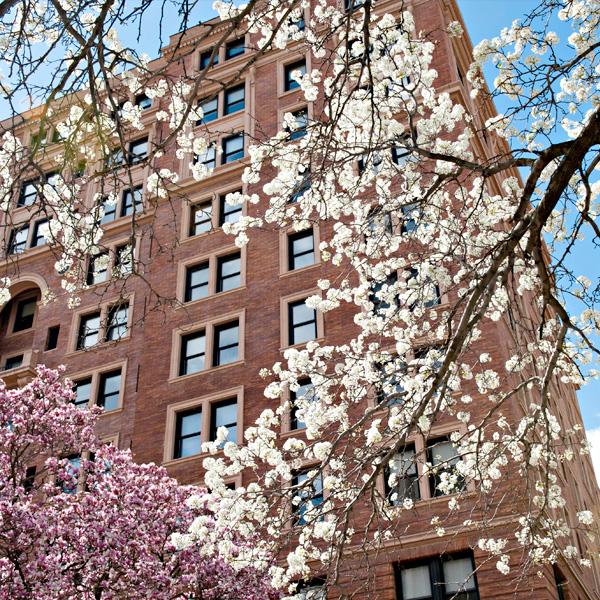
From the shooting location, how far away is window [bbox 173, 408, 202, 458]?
26406 mm

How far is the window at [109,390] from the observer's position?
29.5 metres

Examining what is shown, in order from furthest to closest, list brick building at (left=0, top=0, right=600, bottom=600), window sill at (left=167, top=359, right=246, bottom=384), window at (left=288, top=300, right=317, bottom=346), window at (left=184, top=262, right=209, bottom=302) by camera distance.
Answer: window at (left=184, top=262, right=209, bottom=302) → window sill at (left=167, top=359, right=246, bottom=384) → window at (left=288, top=300, right=317, bottom=346) → brick building at (left=0, top=0, right=600, bottom=600)

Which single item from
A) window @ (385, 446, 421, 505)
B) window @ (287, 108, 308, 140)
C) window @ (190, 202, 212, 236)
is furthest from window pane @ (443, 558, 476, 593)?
window @ (190, 202, 212, 236)

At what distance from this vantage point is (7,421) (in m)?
20.4

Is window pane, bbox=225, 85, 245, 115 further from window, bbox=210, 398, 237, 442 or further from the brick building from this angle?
window, bbox=210, 398, 237, 442

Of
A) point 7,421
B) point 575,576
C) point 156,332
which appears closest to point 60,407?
point 7,421

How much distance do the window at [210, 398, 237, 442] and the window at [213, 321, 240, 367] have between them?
156cm

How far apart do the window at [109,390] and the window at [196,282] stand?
13.0ft

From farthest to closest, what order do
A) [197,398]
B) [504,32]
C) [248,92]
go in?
1. [248,92]
2. [197,398]
3. [504,32]

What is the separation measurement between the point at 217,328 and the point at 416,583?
1178 cm

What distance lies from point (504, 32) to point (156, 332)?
861 inches

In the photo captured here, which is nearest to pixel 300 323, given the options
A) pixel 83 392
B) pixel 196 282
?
pixel 196 282

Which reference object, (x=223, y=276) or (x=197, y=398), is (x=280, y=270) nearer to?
(x=223, y=276)

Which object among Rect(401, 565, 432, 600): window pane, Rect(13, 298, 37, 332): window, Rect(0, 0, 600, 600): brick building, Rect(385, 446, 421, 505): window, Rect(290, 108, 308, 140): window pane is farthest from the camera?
Rect(13, 298, 37, 332): window
